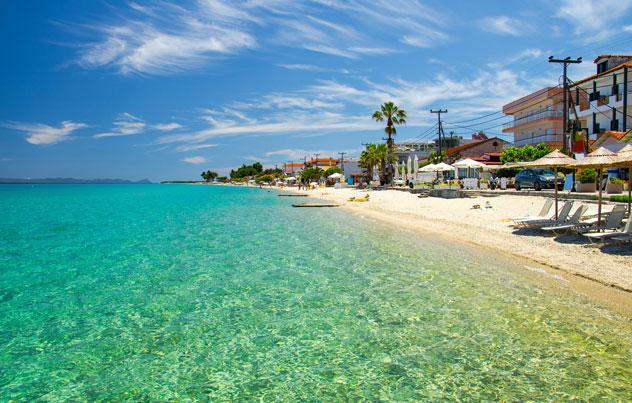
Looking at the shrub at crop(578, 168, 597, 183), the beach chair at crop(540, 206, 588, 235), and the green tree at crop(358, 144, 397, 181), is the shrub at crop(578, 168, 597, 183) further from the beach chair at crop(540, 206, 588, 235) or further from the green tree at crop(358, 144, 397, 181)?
the green tree at crop(358, 144, 397, 181)

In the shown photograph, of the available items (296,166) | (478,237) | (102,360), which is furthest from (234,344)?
(296,166)

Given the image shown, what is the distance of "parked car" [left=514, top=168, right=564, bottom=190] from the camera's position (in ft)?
99.2

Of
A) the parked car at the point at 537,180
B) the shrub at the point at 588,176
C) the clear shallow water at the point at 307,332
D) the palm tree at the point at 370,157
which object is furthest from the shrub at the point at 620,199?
the palm tree at the point at 370,157

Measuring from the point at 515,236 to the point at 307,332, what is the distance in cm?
1043

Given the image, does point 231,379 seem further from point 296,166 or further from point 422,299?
point 296,166

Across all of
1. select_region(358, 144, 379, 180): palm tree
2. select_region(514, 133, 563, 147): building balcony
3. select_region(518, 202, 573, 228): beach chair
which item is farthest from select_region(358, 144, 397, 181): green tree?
select_region(518, 202, 573, 228): beach chair

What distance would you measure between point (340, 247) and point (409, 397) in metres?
10.9

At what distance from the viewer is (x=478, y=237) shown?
15695 mm

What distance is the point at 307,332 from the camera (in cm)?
714

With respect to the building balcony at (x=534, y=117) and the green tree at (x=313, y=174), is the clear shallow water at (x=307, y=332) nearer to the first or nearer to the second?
the building balcony at (x=534, y=117)

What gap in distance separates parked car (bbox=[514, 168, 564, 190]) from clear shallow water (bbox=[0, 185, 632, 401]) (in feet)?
66.8

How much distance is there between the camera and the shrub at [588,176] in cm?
2427

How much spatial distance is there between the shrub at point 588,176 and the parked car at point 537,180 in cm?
506

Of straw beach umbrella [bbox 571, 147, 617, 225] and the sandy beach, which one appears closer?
the sandy beach
